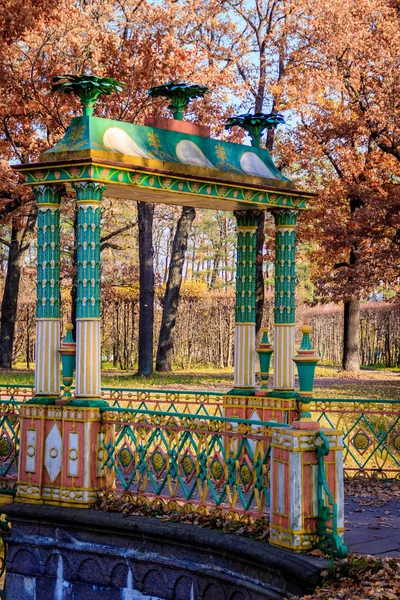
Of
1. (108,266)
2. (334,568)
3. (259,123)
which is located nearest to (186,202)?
(259,123)

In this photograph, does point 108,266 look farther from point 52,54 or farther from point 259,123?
point 259,123

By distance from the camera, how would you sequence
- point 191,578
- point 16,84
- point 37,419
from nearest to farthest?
1. point 191,578
2. point 37,419
3. point 16,84

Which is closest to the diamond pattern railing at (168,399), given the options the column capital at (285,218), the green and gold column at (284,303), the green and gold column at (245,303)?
the green and gold column at (245,303)

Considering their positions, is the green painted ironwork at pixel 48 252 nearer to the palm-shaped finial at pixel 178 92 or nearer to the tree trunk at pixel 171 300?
the palm-shaped finial at pixel 178 92

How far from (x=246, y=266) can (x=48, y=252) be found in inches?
108

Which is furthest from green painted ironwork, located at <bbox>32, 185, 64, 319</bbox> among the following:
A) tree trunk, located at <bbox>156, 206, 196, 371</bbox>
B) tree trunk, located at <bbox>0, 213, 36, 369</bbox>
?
tree trunk, located at <bbox>0, 213, 36, 369</bbox>

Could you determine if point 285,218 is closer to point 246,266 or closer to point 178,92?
point 246,266

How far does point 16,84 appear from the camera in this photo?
19938 millimetres

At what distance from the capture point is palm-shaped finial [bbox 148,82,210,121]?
10000mm

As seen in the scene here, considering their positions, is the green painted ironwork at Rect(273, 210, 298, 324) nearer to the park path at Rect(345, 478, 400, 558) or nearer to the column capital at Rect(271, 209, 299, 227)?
the column capital at Rect(271, 209, 299, 227)

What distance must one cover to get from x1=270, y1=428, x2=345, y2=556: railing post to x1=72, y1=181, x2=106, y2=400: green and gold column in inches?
92.3

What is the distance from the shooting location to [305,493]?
23.6 ft

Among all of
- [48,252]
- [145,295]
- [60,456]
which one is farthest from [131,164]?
[145,295]

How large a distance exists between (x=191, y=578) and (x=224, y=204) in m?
4.48
